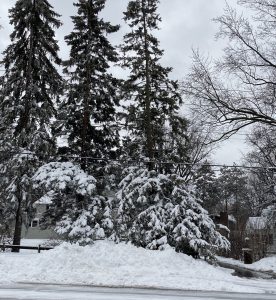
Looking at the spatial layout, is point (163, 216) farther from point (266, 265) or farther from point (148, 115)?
point (266, 265)

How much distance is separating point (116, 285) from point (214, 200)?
4028 cm

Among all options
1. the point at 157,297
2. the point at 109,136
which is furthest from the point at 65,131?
the point at 157,297

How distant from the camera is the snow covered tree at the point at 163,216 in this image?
18.9 meters

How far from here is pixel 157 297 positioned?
11547mm

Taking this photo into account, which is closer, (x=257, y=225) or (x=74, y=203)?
(x=74, y=203)

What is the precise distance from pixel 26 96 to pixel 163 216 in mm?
11637

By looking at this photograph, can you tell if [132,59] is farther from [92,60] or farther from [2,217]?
[2,217]

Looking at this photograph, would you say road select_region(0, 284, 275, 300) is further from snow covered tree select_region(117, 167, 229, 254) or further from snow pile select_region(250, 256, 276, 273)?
snow pile select_region(250, 256, 276, 273)

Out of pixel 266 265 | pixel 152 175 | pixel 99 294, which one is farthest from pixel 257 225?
pixel 99 294

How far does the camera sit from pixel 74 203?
71.5 ft

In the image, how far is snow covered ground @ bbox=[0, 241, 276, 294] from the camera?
1419 cm

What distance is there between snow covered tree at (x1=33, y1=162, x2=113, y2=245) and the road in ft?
21.4


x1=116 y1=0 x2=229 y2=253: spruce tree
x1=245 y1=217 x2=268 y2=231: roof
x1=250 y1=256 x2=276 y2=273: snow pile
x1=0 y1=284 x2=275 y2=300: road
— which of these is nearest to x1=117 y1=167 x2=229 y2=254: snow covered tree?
x1=116 y1=0 x2=229 y2=253: spruce tree

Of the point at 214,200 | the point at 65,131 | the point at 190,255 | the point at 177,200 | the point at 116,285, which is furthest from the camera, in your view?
the point at 214,200
